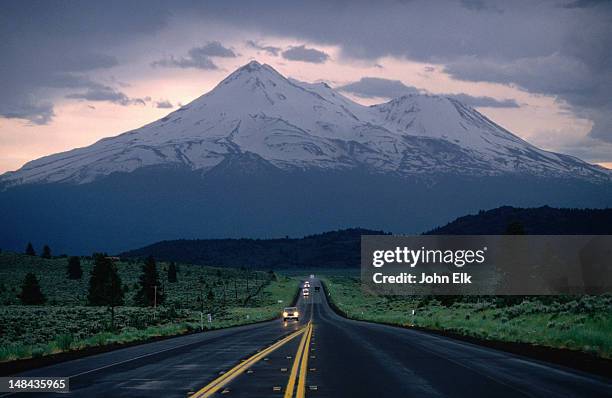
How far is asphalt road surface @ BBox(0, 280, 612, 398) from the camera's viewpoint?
1611cm

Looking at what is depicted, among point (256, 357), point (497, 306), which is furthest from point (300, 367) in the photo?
point (497, 306)

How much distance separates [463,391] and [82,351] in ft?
57.2

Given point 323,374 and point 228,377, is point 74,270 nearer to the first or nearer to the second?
point 228,377

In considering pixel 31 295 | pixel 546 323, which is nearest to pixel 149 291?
pixel 31 295

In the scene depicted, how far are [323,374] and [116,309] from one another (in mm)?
70026

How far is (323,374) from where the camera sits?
19109 mm

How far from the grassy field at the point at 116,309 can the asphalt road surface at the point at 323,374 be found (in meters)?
5.82

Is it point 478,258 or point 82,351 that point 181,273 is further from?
point 82,351

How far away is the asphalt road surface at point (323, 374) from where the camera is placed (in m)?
16.1

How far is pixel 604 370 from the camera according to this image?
19.5 metres

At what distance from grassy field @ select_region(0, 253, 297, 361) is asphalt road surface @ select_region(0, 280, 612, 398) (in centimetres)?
582

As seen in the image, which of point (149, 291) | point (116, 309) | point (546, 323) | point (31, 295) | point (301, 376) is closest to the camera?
point (301, 376)

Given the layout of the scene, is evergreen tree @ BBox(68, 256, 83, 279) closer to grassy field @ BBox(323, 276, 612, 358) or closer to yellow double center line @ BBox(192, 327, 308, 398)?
grassy field @ BBox(323, 276, 612, 358)

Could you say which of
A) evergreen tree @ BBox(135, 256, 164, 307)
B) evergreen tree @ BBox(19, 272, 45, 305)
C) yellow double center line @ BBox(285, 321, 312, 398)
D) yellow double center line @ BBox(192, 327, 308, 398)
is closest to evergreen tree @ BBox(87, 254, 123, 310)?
evergreen tree @ BBox(135, 256, 164, 307)
